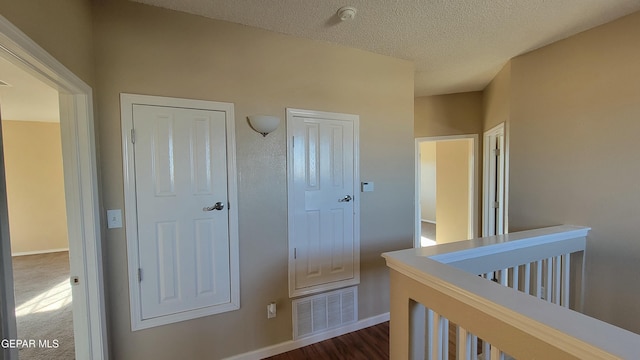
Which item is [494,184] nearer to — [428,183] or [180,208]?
[180,208]

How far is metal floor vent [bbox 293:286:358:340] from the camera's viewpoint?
2.30 m

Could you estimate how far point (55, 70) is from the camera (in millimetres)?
1257

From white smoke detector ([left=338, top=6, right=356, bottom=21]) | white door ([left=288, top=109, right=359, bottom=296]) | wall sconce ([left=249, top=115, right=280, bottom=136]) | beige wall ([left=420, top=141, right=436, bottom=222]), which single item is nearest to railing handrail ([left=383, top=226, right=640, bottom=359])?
white door ([left=288, top=109, right=359, bottom=296])

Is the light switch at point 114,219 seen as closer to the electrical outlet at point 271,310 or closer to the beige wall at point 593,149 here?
the electrical outlet at point 271,310

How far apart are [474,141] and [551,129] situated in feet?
4.90

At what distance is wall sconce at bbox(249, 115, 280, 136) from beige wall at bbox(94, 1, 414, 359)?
6 centimetres

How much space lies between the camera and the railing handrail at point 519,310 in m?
0.73

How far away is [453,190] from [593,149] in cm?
242

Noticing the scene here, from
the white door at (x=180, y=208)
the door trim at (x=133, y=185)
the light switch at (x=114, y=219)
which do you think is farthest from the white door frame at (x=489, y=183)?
the light switch at (x=114, y=219)

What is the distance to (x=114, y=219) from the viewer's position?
5.74 feet

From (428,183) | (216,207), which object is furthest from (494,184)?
(428,183)

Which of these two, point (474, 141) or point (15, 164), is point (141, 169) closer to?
point (474, 141)

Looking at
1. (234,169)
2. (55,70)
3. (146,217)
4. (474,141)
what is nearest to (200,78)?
(234,169)

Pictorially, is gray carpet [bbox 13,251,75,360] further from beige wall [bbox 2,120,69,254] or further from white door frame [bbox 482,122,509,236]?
white door frame [bbox 482,122,509,236]
